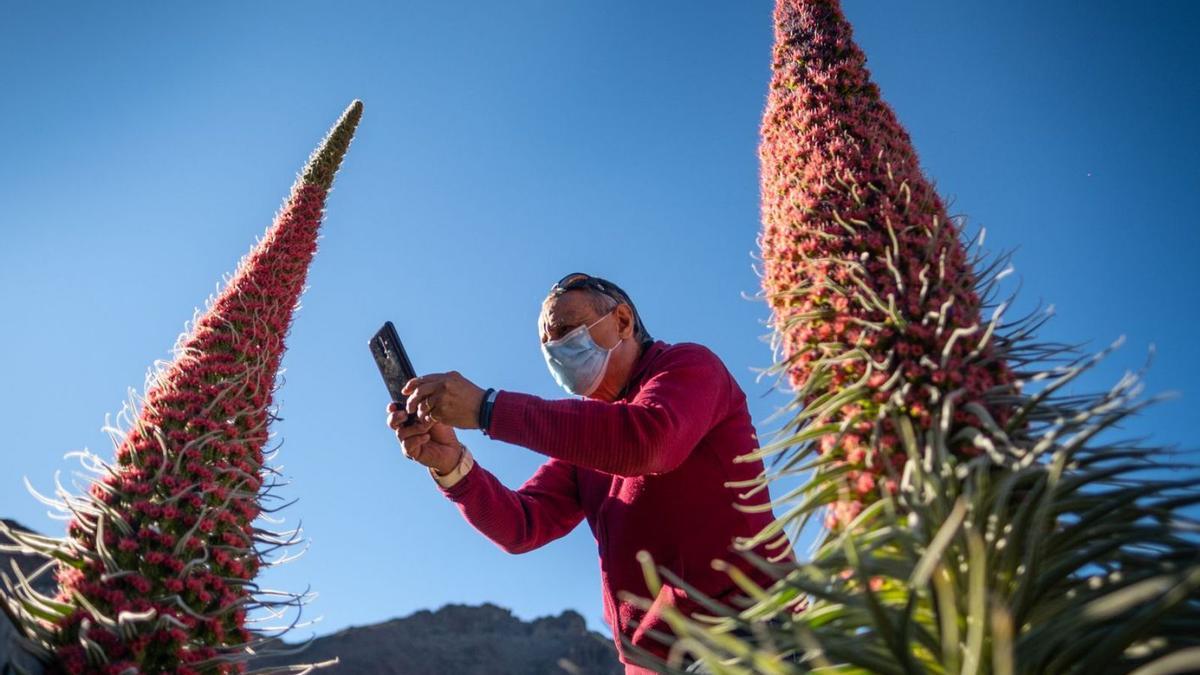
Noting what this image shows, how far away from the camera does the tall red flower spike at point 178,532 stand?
1.97 metres

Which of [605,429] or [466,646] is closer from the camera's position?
[605,429]

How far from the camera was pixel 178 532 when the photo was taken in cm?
224

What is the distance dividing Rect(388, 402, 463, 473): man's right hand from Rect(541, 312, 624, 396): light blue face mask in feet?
1.81

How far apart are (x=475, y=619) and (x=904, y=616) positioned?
33722 millimetres

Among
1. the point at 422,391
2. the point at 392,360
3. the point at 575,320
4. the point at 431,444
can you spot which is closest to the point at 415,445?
the point at 431,444

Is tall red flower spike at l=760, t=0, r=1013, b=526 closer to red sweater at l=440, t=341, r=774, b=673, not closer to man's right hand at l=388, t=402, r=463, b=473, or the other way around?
red sweater at l=440, t=341, r=774, b=673

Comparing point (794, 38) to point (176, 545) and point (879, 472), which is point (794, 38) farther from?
point (176, 545)

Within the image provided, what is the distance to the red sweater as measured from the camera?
2.44 metres

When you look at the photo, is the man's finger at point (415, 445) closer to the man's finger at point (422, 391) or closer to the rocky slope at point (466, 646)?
the man's finger at point (422, 391)

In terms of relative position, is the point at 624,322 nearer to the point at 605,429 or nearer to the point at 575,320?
the point at 575,320

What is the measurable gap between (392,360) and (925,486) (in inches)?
80.7

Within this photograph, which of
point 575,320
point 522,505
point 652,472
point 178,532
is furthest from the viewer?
point 522,505

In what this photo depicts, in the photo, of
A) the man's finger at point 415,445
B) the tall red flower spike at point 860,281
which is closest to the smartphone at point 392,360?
the man's finger at point 415,445

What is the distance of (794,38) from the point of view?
8.60ft
